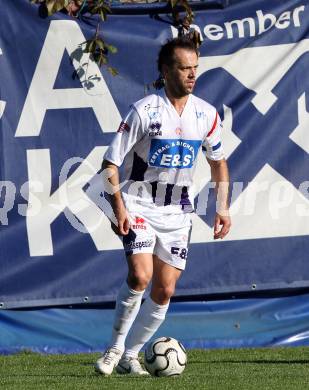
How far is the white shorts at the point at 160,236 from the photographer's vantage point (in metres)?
6.96

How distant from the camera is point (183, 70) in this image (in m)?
6.91

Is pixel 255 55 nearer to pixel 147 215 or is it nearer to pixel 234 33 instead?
pixel 234 33

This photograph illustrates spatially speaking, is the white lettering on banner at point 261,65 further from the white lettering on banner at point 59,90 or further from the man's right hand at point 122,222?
the man's right hand at point 122,222

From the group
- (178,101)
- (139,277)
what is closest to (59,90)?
(178,101)

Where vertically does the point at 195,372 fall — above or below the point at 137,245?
below

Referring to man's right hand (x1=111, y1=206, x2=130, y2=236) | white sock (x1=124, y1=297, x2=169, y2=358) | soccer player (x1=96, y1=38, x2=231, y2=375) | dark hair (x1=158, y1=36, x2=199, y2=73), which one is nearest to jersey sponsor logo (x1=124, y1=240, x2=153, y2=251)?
soccer player (x1=96, y1=38, x2=231, y2=375)

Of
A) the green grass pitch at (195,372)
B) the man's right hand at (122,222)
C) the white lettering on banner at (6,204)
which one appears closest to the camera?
the green grass pitch at (195,372)

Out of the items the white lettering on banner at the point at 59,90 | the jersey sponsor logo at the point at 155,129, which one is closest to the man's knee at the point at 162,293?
the jersey sponsor logo at the point at 155,129

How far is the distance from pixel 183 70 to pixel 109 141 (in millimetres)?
2461

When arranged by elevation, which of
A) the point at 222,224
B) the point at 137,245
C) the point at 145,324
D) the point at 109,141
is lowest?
the point at 109,141

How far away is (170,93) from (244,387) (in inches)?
76.0

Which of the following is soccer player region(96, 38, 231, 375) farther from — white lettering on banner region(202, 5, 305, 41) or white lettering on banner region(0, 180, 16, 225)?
white lettering on banner region(202, 5, 305, 41)

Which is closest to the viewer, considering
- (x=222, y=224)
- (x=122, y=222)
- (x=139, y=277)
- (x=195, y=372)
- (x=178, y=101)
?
(x=122, y=222)

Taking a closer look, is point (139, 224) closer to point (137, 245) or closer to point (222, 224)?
point (137, 245)
